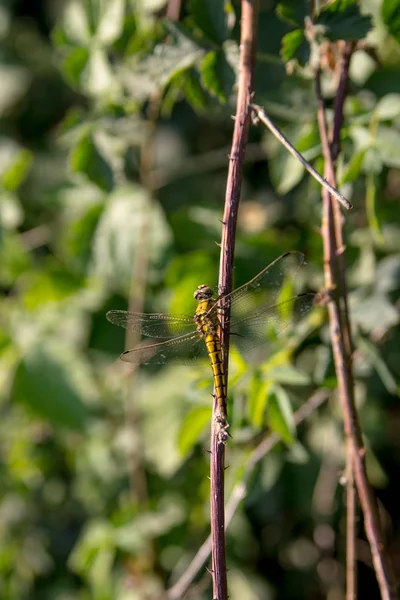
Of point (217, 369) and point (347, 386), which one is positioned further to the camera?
point (347, 386)

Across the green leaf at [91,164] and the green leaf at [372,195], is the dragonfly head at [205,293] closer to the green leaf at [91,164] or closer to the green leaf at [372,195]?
the green leaf at [372,195]

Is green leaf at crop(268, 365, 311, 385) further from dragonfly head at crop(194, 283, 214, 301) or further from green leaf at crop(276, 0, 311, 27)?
green leaf at crop(276, 0, 311, 27)

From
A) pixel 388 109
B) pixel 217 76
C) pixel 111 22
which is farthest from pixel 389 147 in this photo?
pixel 111 22

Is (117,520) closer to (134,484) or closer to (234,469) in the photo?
(134,484)

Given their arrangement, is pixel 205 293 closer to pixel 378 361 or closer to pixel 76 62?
pixel 378 361

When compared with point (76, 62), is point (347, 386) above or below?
below

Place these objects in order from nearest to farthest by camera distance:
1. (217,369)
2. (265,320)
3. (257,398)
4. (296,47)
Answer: (217,369), (296,47), (265,320), (257,398)

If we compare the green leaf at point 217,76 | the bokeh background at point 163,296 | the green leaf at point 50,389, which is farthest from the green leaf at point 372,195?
Answer: the green leaf at point 50,389
